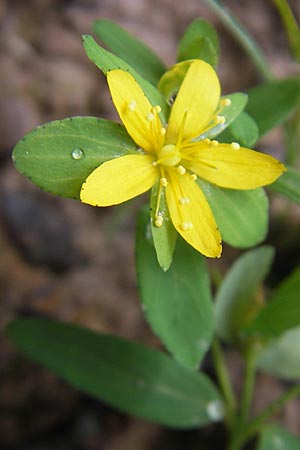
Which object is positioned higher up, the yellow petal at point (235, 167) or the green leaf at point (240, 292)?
the yellow petal at point (235, 167)

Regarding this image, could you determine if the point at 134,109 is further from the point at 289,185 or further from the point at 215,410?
the point at 215,410

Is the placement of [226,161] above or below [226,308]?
above

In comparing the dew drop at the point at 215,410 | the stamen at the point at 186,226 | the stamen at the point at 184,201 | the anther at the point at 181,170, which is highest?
the anther at the point at 181,170

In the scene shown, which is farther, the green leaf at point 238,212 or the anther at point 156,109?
the green leaf at point 238,212

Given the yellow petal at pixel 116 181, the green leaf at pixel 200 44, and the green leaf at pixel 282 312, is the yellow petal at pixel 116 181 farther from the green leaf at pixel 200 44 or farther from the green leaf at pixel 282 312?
the green leaf at pixel 282 312

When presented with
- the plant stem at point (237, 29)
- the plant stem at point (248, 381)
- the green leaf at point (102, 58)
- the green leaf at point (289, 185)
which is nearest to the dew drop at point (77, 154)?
the green leaf at point (102, 58)

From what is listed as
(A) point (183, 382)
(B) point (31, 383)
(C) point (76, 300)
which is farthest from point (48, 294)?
(A) point (183, 382)

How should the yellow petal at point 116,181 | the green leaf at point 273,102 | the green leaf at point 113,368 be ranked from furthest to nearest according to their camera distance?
the green leaf at point 113,368 → the green leaf at point 273,102 → the yellow petal at point 116,181

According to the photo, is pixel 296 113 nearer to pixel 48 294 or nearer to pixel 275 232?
pixel 275 232
